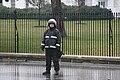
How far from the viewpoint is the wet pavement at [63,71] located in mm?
13719

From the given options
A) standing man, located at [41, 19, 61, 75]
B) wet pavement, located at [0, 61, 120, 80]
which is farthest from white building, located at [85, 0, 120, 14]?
standing man, located at [41, 19, 61, 75]

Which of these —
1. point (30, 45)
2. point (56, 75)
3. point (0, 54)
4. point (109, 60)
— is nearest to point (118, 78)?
point (56, 75)

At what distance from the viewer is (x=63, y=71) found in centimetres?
1512

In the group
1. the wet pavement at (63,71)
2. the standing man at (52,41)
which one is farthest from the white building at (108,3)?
the standing man at (52,41)

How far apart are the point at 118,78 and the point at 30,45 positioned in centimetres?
908

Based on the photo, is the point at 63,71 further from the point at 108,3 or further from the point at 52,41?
the point at 108,3

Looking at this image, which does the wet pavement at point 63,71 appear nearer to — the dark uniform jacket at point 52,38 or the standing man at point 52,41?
the standing man at point 52,41

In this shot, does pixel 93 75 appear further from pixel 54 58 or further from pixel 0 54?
pixel 0 54

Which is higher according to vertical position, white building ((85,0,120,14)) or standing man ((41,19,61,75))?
white building ((85,0,120,14))

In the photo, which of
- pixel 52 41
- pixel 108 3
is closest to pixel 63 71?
pixel 52 41

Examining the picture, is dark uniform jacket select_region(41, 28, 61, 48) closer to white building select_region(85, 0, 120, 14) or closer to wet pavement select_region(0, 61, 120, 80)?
wet pavement select_region(0, 61, 120, 80)

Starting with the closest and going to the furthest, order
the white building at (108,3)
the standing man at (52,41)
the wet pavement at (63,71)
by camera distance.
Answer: the wet pavement at (63,71), the standing man at (52,41), the white building at (108,3)

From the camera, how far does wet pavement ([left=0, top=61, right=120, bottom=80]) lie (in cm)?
1372

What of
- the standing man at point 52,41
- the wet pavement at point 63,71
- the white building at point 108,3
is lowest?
the wet pavement at point 63,71
